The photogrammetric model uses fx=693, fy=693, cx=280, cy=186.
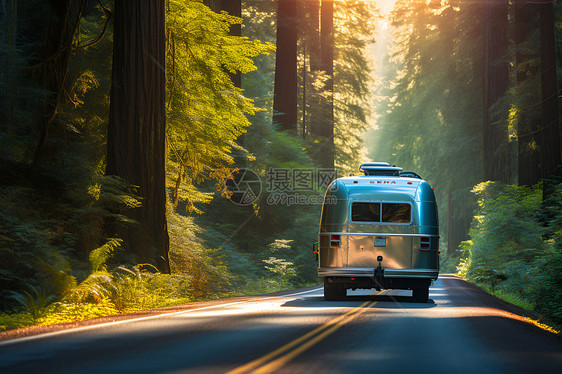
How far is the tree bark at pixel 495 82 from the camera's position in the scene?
34062 mm

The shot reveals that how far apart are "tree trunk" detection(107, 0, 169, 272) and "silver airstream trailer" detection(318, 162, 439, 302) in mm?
4078

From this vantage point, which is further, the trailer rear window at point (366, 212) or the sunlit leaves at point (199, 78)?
the sunlit leaves at point (199, 78)

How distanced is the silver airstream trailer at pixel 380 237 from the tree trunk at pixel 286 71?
18.4m

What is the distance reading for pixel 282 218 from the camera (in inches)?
1239

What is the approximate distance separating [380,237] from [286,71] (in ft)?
66.4

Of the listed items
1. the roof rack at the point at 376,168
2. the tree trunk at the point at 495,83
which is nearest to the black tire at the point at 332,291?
the roof rack at the point at 376,168

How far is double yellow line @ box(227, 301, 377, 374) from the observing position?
7.41 metres

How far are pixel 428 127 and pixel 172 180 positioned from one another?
146ft

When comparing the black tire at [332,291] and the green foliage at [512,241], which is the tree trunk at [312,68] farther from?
the black tire at [332,291]

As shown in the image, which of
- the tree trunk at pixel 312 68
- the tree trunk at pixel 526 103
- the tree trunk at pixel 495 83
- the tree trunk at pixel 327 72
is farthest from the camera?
the tree trunk at pixel 327 72

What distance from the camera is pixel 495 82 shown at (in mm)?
34656

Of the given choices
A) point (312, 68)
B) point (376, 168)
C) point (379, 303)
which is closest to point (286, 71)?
point (312, 68)

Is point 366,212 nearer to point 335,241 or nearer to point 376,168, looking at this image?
point 335,241

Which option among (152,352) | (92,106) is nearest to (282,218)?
(92,106)
